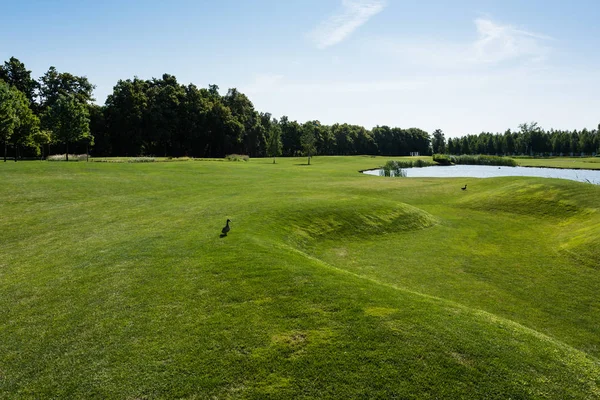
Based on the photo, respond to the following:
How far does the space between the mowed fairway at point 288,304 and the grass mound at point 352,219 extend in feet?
0.49

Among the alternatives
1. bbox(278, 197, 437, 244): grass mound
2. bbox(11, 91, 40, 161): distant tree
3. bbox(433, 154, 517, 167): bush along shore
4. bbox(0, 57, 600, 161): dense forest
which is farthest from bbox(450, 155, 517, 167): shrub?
bbox(11, 91, 40, 161): distant tree

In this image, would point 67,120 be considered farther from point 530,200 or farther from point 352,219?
point 530,200

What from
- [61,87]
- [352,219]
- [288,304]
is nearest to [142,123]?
[61,87]

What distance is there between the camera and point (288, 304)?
1034 centimetres

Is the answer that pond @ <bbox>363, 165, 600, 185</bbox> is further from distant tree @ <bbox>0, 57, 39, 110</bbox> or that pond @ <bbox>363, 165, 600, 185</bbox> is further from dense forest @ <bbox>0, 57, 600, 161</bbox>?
distant tree @ <bbox>0, 57, 39, 110</bbox>

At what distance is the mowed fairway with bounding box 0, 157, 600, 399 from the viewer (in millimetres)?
7484

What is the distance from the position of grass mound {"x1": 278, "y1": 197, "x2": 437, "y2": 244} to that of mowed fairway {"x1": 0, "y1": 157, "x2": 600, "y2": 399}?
148 mm

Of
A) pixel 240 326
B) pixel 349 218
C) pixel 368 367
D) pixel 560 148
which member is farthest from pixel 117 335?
pixel 560 148

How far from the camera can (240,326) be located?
9.25 m

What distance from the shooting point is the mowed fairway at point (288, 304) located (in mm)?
7484

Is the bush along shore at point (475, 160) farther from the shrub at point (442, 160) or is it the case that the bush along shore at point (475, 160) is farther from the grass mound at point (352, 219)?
the grass mound at point (352, 219)

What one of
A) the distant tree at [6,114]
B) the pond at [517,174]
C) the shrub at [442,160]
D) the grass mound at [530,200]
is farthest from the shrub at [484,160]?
the distant tree at [6,114]

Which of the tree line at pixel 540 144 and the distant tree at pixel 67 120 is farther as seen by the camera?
the tree line at pixel 540 144

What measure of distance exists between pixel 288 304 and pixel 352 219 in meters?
15.1
